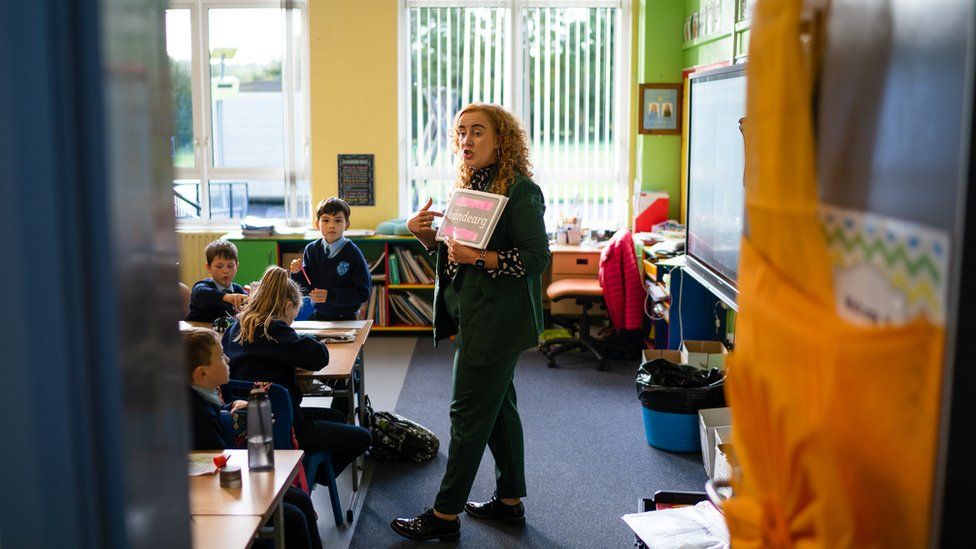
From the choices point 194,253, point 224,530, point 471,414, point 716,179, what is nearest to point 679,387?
point 716,179

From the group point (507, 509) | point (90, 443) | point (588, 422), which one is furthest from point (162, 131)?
point (588, 422)

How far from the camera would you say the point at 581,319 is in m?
6.65

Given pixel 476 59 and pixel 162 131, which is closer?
pixel 162 131

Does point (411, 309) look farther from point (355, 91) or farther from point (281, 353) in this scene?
point (281, 353)

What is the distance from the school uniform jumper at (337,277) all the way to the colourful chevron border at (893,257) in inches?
181

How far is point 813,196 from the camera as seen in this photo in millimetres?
794

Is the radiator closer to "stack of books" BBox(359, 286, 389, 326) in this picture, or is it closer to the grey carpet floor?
"stack of books" BBox(359, 286, 389, 326)

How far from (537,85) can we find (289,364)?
14.6 feet

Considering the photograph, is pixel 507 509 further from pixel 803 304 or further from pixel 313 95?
pixel 313 95

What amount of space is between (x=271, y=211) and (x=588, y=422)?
379 cm

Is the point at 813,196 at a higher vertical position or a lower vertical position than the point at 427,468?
higher

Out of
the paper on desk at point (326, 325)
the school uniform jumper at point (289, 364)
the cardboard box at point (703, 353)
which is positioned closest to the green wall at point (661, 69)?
the cardboard box at point (703, 353)

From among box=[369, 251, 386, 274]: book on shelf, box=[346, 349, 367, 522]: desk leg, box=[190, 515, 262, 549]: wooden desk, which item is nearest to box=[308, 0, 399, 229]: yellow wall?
box=[369, 251, 386, 274]: book on shelf

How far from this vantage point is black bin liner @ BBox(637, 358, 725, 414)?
14.6 ft
